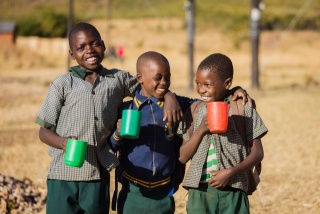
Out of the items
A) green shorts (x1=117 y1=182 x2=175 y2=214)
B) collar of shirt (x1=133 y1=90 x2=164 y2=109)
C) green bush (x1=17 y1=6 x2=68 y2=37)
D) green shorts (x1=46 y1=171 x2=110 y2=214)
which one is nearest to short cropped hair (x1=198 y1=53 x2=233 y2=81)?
collar of shirt (x1=133 y1=90 x2=164 y2=109)

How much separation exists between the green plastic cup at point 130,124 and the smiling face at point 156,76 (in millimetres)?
307

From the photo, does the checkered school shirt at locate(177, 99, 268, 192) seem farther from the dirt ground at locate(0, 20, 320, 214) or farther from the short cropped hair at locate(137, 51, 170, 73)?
the dirt ground at locate(0, 20, 320, 214)

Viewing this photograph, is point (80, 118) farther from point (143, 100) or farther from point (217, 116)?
point (217, 116)

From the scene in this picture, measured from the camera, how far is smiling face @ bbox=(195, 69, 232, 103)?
3.67m

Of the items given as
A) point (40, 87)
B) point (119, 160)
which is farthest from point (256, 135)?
point (40, 87)

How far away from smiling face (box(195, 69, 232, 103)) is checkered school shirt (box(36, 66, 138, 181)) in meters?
0.55

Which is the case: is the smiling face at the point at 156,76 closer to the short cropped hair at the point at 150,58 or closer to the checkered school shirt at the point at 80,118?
the short cropped hair at the point at 150,58

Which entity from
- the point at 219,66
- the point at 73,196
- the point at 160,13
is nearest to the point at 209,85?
the point at 219,66

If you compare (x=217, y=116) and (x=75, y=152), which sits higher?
(x=217, y=116)

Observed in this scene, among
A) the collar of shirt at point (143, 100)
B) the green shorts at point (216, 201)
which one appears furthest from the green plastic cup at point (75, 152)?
the green shorts at point (216, 201)

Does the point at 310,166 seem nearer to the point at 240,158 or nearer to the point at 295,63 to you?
the point at 240,158

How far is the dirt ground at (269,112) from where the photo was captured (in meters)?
7.23

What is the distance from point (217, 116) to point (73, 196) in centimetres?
101

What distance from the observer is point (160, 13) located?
199 feet
